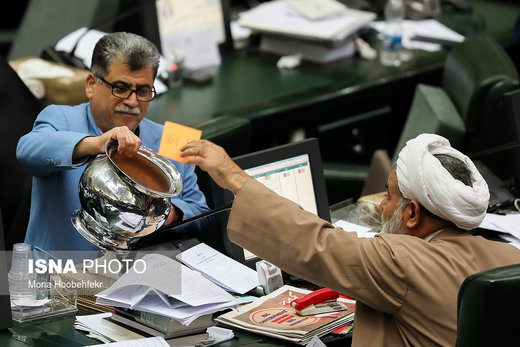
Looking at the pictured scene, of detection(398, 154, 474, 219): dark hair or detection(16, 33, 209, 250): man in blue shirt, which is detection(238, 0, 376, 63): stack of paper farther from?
detection(398, 154, 474, 219): dark hair

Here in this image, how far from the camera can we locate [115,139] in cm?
238

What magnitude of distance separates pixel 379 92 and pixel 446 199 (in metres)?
2.45

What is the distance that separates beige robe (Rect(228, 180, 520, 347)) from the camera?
6.93ft

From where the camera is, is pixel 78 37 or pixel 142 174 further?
pixel 78 37

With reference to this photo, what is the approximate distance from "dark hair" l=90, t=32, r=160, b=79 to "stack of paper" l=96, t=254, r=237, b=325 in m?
0.65

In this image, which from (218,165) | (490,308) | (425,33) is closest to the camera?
(490,308)

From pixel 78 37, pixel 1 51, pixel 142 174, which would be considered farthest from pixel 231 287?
pixel 1 51

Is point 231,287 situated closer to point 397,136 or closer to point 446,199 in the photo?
point 446,199

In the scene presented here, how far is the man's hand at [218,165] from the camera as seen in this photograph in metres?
2.28

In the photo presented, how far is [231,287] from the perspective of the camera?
8.61ft

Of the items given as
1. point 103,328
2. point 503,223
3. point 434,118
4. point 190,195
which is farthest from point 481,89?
point 103,328

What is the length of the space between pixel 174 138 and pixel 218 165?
0.18 m

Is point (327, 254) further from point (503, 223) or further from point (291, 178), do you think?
point (503, 223)

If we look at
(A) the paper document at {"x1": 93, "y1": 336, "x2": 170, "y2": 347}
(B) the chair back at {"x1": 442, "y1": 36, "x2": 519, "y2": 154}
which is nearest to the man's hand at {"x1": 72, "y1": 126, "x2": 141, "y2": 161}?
(A) the paper document at {"x1": 93, "y1": 336, "x2": 170, "y2": 347}
